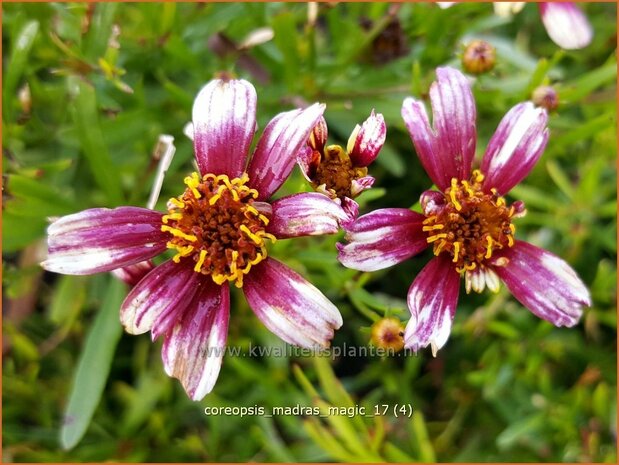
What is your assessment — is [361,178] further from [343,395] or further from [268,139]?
[343,395]

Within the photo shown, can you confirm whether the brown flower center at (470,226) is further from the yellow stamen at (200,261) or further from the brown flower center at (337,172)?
the yellow stamen at (200,261)

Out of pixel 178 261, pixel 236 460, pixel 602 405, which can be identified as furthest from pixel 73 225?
pixel 602 405

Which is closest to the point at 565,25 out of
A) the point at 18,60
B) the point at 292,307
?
the point at 292,307

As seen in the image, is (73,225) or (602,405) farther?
(602,405)

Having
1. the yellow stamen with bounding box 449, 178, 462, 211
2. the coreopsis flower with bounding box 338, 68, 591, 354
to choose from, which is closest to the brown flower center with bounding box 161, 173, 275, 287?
the coreopsis flower with bounding box 338, 68, 591, 354

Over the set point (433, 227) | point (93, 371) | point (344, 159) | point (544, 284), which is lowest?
point (93, 371)

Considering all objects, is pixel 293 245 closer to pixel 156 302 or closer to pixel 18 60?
pixel 156 302

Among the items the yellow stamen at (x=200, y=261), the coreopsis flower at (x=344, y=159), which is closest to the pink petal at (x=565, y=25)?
the coreopsis flower at (x=344, y=159)
